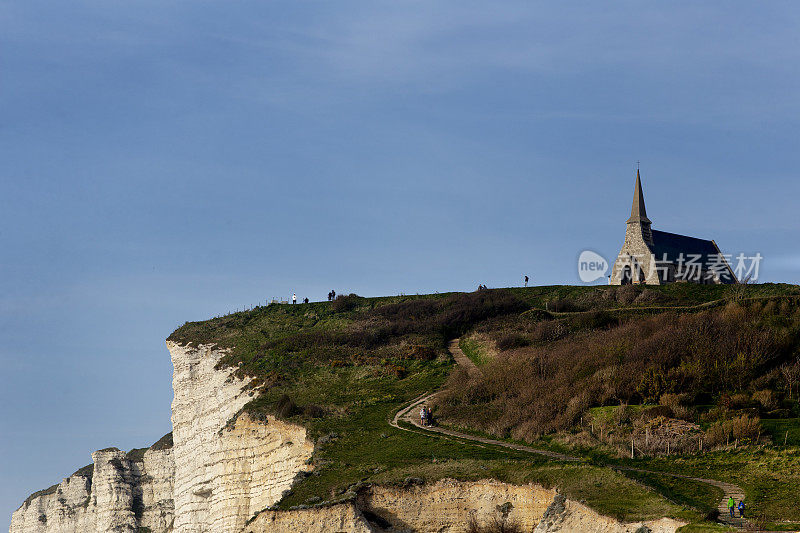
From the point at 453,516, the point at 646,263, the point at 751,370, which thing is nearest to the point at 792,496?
the point at 453,516

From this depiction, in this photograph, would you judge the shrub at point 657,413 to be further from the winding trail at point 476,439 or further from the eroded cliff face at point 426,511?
the eroded cliff face at point 426,511

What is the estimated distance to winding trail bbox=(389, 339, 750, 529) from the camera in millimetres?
34562

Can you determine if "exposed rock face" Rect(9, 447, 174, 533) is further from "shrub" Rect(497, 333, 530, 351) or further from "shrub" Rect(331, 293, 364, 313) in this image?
"shrub" Rect(497, 333, 530, 351)

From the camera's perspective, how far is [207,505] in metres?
66.4

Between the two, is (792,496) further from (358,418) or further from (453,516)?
(358,418)

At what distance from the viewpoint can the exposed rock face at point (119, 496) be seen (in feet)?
295

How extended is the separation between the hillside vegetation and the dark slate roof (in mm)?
17696

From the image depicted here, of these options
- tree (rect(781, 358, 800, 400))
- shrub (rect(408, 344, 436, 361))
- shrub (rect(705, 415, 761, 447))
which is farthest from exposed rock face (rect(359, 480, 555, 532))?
shrub (rect(408, 344, 436, 361))

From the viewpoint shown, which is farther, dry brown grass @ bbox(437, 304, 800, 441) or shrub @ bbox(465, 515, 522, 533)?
dry brown grass @ bbox(437, 304, 800, 441)

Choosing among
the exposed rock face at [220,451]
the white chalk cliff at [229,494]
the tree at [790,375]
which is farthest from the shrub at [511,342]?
the tree at [790,375]

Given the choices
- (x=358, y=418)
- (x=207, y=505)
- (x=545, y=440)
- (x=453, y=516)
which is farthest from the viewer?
(x=207, y=505)

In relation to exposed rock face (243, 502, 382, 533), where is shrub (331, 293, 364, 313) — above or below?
above

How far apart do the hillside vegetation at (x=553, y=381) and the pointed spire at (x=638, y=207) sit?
19245mm

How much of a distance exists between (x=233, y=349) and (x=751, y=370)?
42615 mm
